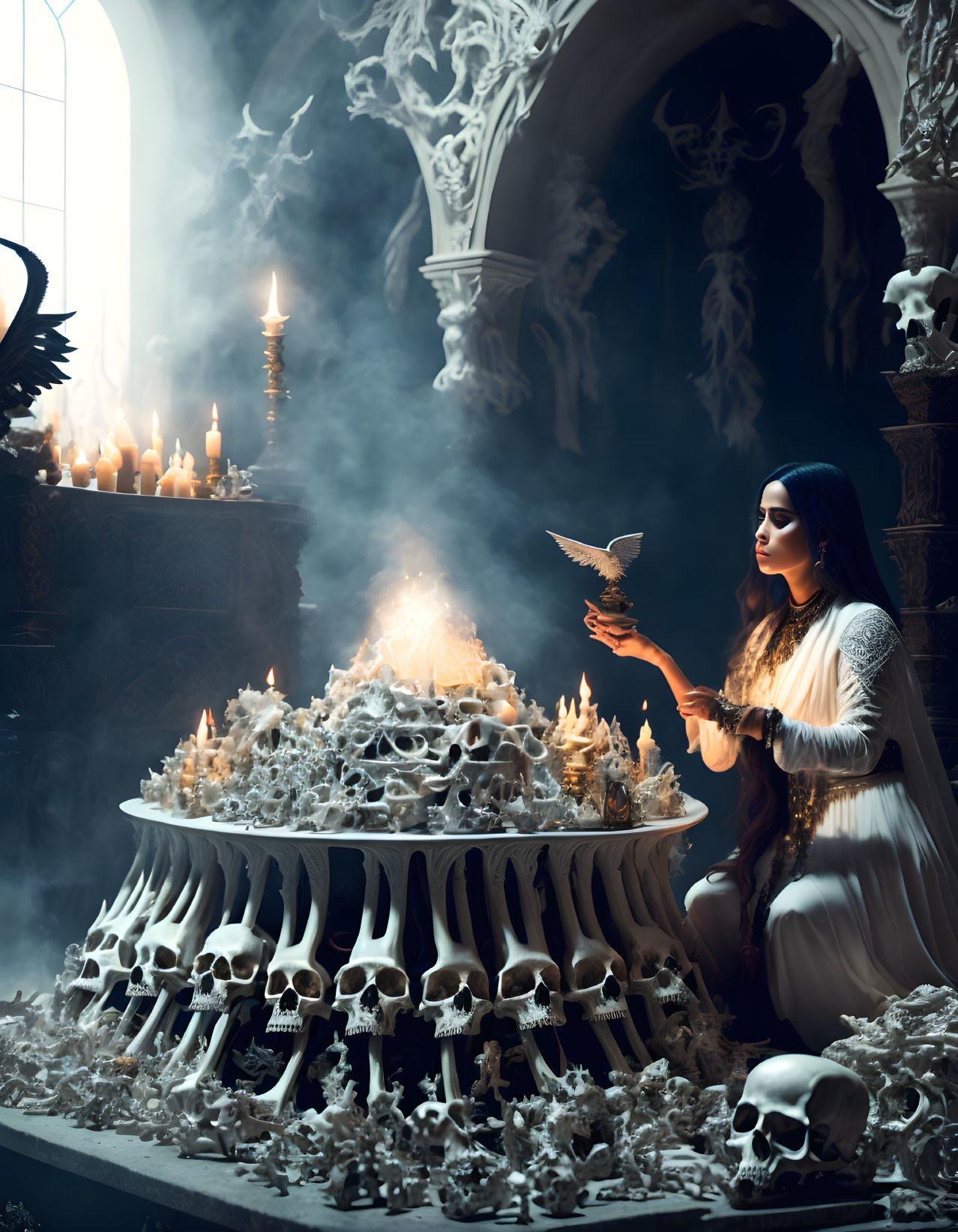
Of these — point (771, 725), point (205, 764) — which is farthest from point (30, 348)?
point (771, 725)

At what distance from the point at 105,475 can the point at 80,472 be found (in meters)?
0.09

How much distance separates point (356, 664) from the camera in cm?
402

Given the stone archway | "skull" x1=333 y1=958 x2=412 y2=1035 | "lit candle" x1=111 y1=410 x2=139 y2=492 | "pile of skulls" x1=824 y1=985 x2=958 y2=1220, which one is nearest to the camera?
"pile of skulls" x1=824 y1=985 x2=958 y2=1220

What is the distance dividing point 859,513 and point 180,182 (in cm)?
531

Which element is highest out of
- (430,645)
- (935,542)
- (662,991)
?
(935,542)

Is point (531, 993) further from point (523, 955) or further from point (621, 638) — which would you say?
point (621, 638)

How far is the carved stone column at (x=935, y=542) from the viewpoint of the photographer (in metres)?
4.85

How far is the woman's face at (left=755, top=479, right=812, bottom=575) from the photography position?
3658 millimetres

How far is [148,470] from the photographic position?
567 cm

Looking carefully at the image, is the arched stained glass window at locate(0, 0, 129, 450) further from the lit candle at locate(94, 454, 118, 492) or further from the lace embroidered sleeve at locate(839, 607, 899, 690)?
the lace embroidered sleeve at locate(839, 607, 899, 690)

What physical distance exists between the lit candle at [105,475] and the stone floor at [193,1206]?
9.13 feet

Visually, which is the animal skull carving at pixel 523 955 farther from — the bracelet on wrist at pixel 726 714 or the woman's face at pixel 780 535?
the woman's face at pixel 780 535

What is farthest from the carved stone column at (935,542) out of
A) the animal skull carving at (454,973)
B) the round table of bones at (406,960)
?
the animal skull carving at (454,973)

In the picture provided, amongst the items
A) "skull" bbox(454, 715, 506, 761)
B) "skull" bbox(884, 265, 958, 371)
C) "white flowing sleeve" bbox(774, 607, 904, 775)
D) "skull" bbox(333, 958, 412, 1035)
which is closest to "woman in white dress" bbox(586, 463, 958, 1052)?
"white flowing sleeve" bbox(774, 607, 904, 775)
